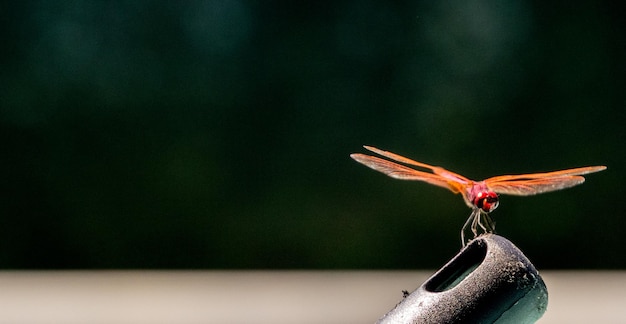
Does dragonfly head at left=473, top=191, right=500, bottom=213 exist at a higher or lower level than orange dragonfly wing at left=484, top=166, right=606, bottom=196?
lower

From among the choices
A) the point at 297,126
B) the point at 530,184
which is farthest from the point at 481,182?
the point at 297,126

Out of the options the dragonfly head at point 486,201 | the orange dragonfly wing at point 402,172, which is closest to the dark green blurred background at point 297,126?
the orange dragonfly wing at point 402,172

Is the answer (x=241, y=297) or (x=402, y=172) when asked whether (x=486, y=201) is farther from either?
(x=241, y=297)

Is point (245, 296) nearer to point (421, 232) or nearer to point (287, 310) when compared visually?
point (287, 310)

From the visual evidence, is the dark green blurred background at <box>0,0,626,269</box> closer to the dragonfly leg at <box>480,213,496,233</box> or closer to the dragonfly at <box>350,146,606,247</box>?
the dragonfly at <box>350,146,606,247</box>

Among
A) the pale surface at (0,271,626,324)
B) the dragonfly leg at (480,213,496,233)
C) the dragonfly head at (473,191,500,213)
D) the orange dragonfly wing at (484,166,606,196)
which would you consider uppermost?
the orange dragonfly wing at (484,166,606,196)

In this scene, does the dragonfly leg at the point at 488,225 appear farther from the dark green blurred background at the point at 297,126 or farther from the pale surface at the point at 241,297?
the dark green blurred background at the point at 297,126

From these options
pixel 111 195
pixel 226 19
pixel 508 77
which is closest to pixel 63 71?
pixel 111 195

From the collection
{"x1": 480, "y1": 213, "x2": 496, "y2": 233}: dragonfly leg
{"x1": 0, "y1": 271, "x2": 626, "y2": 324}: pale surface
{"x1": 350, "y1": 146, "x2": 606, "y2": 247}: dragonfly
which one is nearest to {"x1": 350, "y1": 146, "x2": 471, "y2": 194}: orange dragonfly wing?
{"x1": 350, "y1": 146, "x2": 606, "y2": 247}: dragonfly
